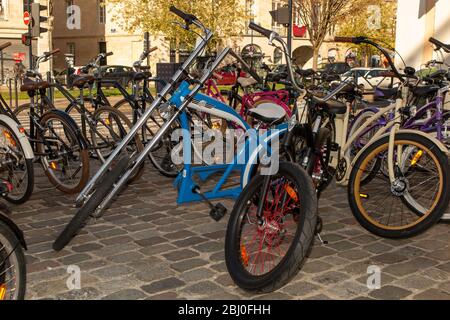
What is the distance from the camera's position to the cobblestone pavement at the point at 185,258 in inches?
139

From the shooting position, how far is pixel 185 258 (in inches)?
163

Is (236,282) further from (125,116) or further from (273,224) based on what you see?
(125,116)

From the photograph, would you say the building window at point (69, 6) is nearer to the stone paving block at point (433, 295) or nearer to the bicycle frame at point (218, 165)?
the bicycle frame at point (218, 165)

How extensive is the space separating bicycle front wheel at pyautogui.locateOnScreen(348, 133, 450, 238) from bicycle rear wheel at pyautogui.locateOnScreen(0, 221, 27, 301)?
261 cm

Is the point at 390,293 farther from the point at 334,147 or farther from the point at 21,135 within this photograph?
the point at 21,135

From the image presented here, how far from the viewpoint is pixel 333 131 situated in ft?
17.8

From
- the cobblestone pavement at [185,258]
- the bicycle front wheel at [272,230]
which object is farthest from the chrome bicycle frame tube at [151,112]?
the bicycle front wheel at [272,230]

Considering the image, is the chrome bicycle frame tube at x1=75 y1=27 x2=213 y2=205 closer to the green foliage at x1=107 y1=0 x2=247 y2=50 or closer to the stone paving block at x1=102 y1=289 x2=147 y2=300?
the stone paving block at x1=102 y1=289 x2=147 y2=300

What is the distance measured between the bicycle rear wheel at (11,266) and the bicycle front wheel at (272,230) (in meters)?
1.22

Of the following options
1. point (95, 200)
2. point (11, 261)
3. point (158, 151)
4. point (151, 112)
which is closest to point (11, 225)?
point (11, 261)

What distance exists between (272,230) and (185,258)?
2.53 ft

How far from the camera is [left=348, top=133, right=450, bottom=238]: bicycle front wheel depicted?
13.8 feet
